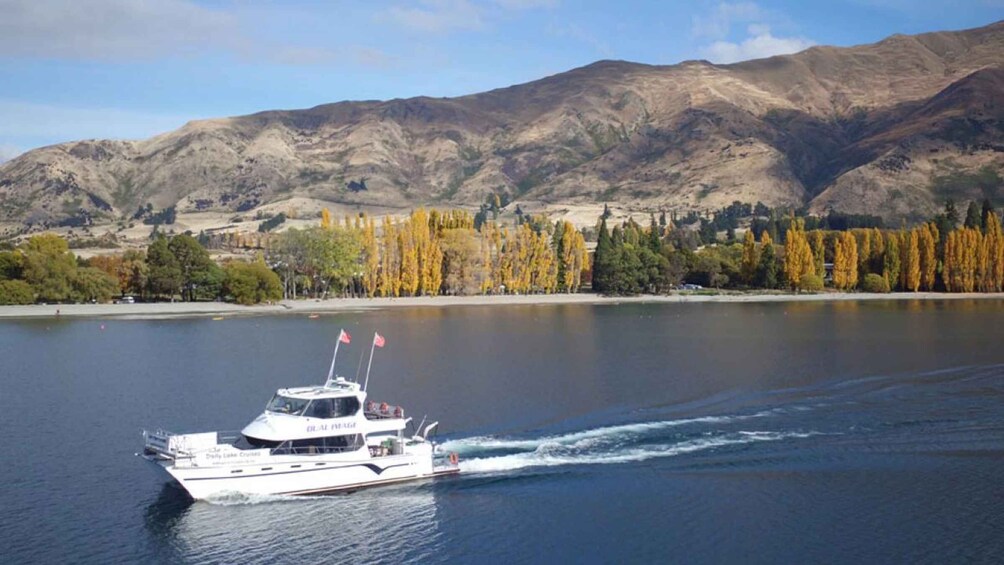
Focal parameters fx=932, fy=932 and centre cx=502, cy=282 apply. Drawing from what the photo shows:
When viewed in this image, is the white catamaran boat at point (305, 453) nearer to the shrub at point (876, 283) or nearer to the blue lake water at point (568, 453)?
the blue lake water at point (568, 453)

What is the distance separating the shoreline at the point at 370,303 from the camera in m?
142

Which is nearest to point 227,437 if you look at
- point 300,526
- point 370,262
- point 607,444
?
point 300,526

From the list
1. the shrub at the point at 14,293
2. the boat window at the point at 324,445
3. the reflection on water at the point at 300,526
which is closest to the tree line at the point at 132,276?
the shrub at the point at 14,293

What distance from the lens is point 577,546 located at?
38156mm

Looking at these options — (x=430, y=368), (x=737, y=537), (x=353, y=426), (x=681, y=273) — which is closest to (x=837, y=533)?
(x=737, y=537)

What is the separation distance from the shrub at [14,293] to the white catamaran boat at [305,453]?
4552 inches

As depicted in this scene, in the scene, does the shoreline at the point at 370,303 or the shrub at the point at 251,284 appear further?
the shrub at the point at 251,284

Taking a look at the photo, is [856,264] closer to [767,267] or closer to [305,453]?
[767,267]

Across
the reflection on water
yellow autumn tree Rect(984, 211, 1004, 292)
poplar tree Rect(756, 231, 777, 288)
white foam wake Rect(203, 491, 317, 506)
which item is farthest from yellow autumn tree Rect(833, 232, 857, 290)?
white foam wake Rect(203, 491, 317, 506)

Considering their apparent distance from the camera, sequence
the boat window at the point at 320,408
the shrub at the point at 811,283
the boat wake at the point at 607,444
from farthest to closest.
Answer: the shrub at the point at 811,283 → the boat wake at the point at 607,444 → the boat window at the point at 320,408

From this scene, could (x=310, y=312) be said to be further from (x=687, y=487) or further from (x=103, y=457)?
(x=687, y=487)

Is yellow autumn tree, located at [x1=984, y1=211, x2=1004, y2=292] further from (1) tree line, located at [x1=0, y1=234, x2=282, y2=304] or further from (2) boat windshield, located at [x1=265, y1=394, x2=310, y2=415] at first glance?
(2) boat windshield, located at [x1=265, y1=394, x2=310, y2=415]

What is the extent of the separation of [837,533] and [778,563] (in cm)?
435

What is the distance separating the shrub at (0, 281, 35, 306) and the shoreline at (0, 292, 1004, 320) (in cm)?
244
